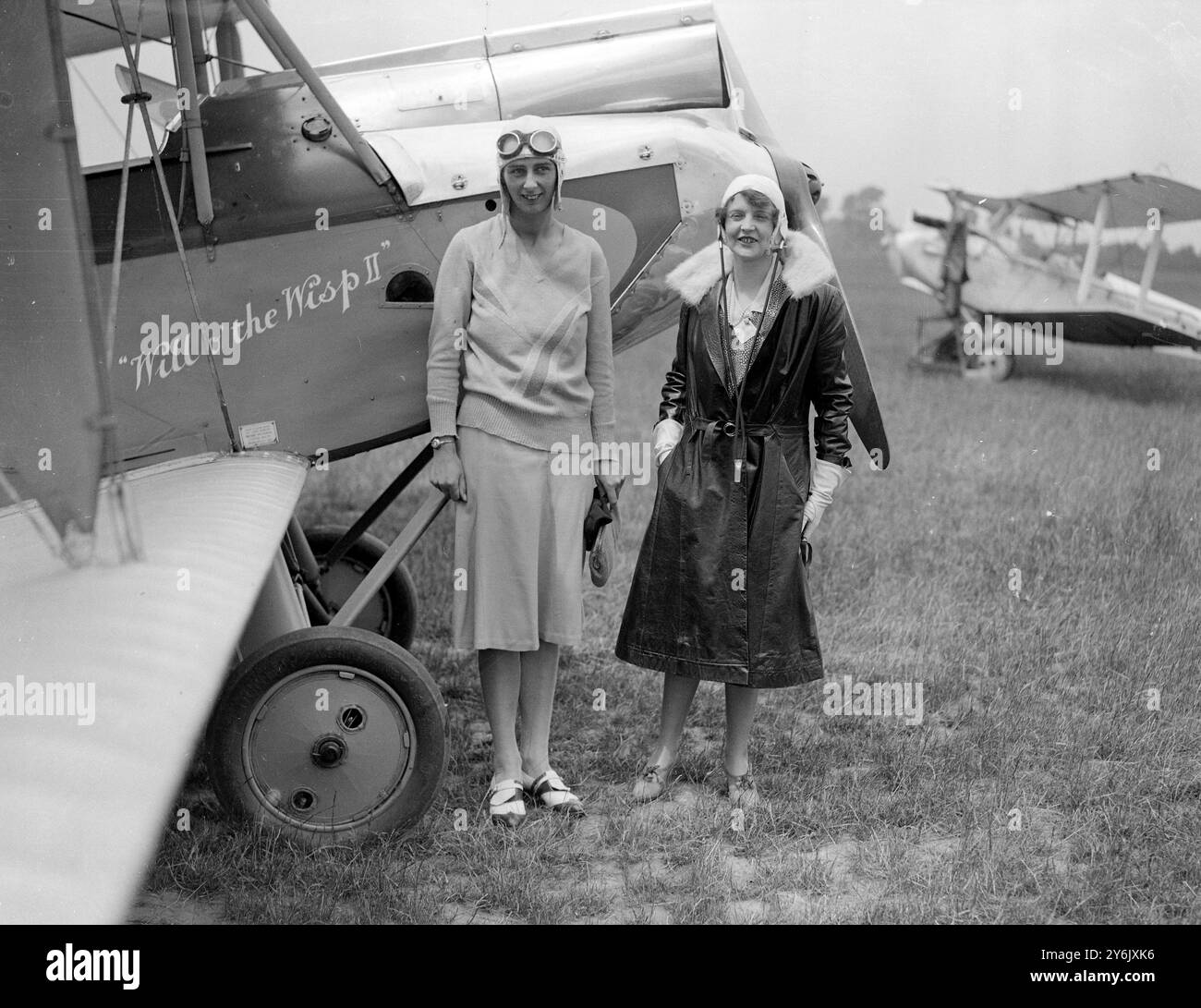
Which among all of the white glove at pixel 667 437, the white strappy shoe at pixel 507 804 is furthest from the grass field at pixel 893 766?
the white glove at pixel 667 437

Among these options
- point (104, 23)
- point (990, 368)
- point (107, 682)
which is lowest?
Result: point (990, 368)

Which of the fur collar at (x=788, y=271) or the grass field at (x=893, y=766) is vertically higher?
the fur collar at (x=788, y=271)

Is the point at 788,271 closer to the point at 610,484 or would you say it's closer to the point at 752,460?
the point at 752,460

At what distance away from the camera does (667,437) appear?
11.9ft

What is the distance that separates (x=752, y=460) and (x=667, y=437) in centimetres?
29

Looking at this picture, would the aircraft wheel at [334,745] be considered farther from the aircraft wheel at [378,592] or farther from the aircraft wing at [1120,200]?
the aircraft wing at [1120,200]

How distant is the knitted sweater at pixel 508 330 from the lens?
3.38 m

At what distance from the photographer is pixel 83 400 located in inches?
105

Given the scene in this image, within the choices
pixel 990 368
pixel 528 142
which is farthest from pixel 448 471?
pixel 990 368

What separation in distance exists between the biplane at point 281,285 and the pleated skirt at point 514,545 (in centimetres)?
25

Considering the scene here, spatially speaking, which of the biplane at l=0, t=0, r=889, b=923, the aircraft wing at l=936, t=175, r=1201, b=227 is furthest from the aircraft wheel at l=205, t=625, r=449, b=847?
the aircraft wing at l=936, t=175, r=1201, b=227
